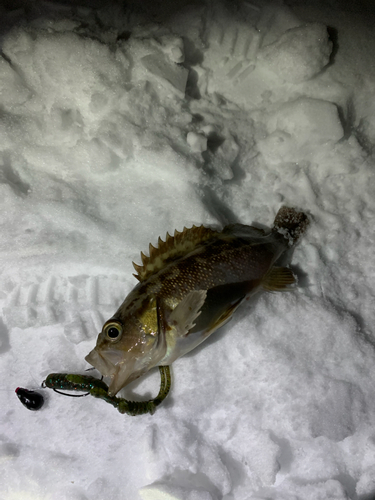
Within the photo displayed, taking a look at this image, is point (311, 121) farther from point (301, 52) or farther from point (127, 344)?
point (127, 344)

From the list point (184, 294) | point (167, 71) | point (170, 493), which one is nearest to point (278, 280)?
point (184, 294)

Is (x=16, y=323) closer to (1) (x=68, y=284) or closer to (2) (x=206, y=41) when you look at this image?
(1) (x=68, y=284)

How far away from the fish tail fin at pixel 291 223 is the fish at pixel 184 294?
67mm

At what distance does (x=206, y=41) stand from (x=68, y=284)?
121 cm

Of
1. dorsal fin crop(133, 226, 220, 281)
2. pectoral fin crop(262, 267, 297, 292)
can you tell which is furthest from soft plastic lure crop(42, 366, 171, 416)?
pectoral fin crop(262, 267, 297, 292)

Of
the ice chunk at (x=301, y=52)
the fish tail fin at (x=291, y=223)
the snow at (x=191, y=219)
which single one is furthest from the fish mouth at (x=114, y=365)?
the ice chunk at (x=301, y=52)

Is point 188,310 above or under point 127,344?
above

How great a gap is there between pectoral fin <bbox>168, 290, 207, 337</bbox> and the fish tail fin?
513mm

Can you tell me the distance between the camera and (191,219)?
1.40m

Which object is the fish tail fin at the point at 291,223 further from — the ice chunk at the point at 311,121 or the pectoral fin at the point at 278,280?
the ice chunk at the point at 311,121

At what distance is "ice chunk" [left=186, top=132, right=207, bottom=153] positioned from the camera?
1369 mm

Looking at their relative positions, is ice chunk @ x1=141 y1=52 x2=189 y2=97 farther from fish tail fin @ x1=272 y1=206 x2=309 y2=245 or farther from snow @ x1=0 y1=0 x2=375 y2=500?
fish tail fin @ x1=272 y1=206 x2=309 y2=245

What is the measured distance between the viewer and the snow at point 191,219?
1.29 m

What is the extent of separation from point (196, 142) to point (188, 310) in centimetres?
70
